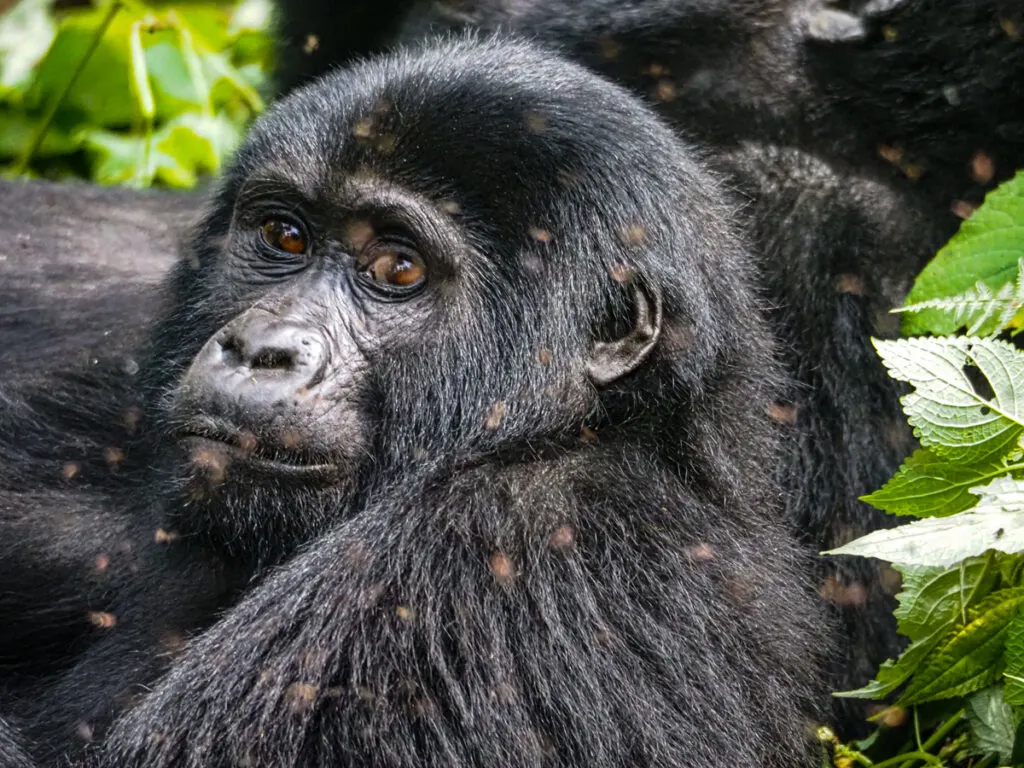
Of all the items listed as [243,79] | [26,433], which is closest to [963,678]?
[26,433]

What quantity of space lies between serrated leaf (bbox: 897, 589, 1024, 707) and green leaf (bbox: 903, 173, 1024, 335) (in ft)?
2.33

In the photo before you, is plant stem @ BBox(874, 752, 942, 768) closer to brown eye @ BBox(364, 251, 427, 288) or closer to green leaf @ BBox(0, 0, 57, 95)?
brown eye @ BBox(364, 251, 427, 288)

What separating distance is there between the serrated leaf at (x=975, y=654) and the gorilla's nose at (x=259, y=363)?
4.65ft

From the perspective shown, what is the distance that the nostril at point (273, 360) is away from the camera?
3045 mm

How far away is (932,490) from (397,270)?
124cm

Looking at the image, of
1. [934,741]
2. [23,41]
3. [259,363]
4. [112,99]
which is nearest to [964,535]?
[934,741]

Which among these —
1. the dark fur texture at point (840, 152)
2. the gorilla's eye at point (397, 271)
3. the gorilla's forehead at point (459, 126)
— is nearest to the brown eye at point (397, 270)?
the gorilla's eye at point (397, 271)

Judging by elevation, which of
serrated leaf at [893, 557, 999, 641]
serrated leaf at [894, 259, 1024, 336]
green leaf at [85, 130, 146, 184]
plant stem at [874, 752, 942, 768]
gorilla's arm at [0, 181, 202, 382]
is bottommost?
green leaf at [85, 130, 146, 184]

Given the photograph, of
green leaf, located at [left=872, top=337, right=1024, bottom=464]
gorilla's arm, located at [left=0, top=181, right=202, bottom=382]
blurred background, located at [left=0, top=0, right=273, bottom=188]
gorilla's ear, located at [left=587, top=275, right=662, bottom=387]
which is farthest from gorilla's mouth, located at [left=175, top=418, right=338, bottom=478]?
blurred background, located at [left=0, top=0, right=273, bottom=188]

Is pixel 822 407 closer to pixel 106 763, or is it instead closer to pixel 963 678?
pixel 963 678

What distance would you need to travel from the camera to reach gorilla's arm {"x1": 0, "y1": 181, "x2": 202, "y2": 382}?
4.20 m

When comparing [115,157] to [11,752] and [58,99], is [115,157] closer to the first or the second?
[58,99]

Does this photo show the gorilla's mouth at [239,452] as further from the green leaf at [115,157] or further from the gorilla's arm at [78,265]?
the green leaf at [115,157]

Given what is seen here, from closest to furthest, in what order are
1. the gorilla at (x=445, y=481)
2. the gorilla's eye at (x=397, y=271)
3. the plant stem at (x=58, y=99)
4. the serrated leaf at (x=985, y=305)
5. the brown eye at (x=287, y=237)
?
the gorilla at (x=445, y=481)
the serrated leaf at (x=985, y=305)
the gorilla's eye at (x=397, y=271)
the brown eye at (x=287, y=237)
the plant stem at (x=58, y=99)
